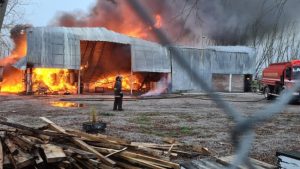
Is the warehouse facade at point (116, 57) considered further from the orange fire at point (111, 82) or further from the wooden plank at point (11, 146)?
the wooden plank at point (11, 146)

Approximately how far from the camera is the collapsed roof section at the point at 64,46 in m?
31.7

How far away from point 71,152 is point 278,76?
2335cm

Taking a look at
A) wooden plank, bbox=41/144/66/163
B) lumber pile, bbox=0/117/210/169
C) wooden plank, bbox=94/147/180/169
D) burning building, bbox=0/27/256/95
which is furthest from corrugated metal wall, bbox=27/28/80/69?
wooden plank, bbox=41/144/66/163

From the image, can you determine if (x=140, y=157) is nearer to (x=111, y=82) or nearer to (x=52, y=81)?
(x=52, y=81)

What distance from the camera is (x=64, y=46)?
3275 centimetres

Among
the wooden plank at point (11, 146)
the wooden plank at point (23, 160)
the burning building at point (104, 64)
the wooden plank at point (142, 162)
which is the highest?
the burning building at point (104, 64)

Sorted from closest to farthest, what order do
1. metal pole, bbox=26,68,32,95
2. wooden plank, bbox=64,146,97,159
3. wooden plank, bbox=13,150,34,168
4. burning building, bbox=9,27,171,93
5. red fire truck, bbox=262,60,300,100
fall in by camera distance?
wooden plank, bbox=13,150,34,168
wooden plank, bbox=64,146,97,159
red fire truck, bbox=262,60,300,100
metal pole, bbox=26,68,32,95
burning building, bbox=9,27,171,93

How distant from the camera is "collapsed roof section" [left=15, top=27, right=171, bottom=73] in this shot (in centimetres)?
3169

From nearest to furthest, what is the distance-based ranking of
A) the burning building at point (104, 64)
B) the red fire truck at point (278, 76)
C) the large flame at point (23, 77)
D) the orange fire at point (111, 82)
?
1. the red fire truck at point (278, 76)
2. the burning building at point (104, 64)
3. the large flame at point (23, 77)
4. the orange fire at point (111, 82)

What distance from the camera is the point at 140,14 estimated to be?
104 centimetres

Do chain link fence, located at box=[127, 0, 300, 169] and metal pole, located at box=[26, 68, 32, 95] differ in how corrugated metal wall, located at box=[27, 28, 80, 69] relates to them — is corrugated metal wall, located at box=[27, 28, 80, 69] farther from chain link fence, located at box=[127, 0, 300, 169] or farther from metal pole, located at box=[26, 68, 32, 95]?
chain link fence, located at box=[127, 0, 300, 169]

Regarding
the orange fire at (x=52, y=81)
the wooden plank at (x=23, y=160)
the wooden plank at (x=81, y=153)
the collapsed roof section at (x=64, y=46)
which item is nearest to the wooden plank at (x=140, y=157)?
the wooden plank at (x=81, y=153)

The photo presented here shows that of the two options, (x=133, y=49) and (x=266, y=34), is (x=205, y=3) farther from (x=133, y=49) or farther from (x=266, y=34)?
(x=133, y=49)

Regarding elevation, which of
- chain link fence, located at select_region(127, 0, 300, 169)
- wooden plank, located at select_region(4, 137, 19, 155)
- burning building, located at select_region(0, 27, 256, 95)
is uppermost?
burning building, located at select_region(0, 27, 256, 95)
